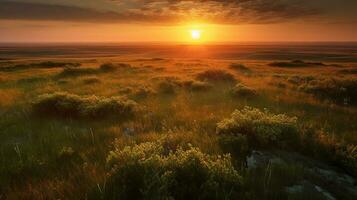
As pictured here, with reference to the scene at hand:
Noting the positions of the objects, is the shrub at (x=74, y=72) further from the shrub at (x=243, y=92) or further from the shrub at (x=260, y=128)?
the shrub at (x=260, y=128)

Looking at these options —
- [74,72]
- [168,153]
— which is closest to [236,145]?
[168,153]

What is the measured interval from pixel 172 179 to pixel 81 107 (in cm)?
626

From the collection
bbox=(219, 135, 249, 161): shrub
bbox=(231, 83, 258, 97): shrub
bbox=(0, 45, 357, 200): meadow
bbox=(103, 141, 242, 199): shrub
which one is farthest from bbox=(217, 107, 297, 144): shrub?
bbox=(231, 83, 258, 97): shrub

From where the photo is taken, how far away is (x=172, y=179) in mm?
3480

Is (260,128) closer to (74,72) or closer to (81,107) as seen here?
(81,107)

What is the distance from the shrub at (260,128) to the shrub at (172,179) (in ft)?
5.39

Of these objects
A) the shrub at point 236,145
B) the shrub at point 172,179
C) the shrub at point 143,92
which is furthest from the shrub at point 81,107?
the shrub at point 172,179

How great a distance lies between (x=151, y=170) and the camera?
3533 millimetres

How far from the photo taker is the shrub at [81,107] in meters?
8.58

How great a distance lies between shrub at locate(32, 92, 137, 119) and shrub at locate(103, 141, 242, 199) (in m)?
5.01

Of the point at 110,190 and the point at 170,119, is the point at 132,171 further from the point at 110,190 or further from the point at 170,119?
the point at 170,119

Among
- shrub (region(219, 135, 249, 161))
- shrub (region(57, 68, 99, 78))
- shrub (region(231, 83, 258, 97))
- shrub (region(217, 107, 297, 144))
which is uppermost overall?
shrub (region(217, 107, 297, 144))

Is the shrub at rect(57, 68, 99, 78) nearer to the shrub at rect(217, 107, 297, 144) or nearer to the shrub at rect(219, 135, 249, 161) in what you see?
the shrub at rect(217, 107, 297, 144)

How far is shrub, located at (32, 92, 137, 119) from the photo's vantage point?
8.58 m
